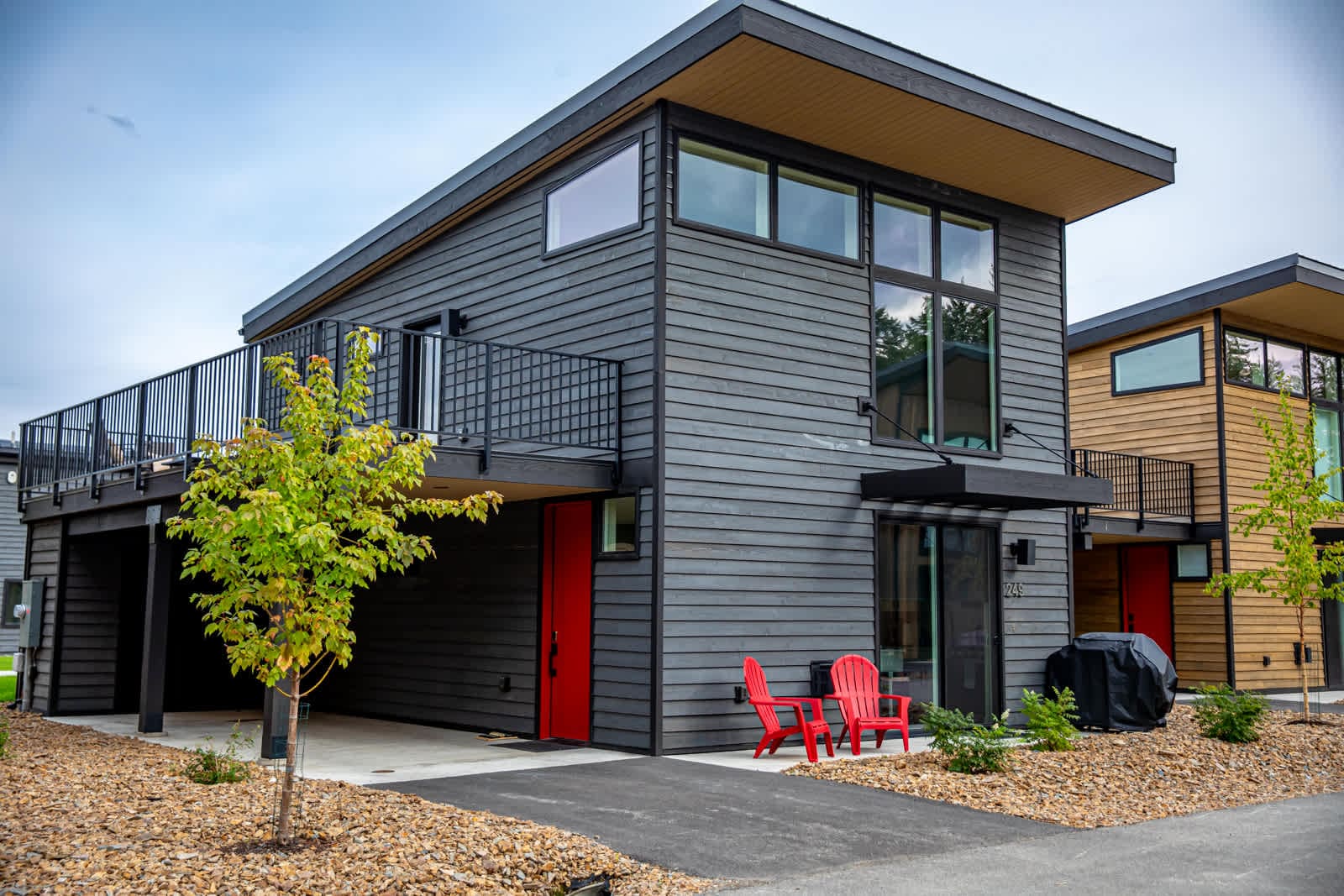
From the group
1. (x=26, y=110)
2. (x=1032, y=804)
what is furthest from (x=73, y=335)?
(x=1032, y=804)

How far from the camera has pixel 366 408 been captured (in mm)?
11477

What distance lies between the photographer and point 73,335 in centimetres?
2139

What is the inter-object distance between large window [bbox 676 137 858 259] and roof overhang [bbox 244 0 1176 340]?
1.21ft

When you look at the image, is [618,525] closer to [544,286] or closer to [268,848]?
[544,286]

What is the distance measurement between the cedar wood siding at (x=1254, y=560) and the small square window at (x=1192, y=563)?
16.3 inches

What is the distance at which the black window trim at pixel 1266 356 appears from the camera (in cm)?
1740

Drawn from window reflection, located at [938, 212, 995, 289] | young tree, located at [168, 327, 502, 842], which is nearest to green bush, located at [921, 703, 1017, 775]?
young tree, located at [168, 327, 502, 842]

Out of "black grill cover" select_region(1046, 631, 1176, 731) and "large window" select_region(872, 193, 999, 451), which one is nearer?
"black grill cover" select_region(1046, 631, 1176, 731)

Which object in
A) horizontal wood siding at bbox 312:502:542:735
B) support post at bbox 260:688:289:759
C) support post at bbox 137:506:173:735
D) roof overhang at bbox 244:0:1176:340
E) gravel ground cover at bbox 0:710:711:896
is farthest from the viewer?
horizontal wood siding at bbox 312:502:542:735

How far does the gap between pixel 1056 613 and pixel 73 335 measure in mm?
18219

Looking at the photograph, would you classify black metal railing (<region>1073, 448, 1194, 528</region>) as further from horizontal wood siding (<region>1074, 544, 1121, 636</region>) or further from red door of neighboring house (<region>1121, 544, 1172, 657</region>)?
horizontal wood siding (<region>1074, 544, 1121, 636</region>)

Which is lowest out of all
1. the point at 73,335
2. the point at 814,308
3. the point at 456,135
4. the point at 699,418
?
the point at 699,418

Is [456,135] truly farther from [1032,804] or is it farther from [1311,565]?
[1032,804]

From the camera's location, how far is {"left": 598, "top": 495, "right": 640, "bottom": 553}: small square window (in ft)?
33.4
